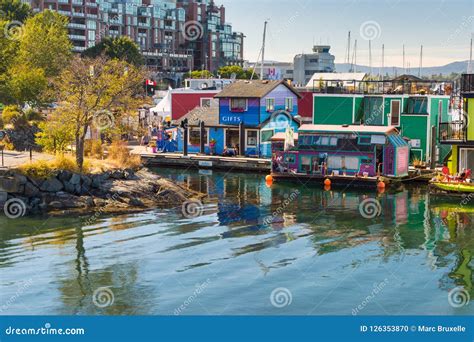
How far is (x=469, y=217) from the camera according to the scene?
35.8 m

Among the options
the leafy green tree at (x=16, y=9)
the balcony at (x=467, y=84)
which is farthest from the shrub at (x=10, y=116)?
the leafy green tree at (x=16, y=9)

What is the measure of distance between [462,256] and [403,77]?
3097cm

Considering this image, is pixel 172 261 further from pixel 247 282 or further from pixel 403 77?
pixel 403 77

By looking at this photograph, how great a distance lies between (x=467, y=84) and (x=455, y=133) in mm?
2834

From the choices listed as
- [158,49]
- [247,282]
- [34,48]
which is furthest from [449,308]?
[158,49]

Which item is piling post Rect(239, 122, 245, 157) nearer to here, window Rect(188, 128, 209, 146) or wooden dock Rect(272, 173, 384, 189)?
window Rect(188, 128, 209, 146)

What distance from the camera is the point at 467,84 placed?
4262cm

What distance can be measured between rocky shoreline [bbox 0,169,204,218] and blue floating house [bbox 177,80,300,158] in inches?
691

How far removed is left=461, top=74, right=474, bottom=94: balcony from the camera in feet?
139

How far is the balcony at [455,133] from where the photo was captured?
4247cm

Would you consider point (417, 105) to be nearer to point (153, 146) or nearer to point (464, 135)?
point (464, 135)

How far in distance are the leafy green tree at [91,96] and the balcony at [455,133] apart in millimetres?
18265

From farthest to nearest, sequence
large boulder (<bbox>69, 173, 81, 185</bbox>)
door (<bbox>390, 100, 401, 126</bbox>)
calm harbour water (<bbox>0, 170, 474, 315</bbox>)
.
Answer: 1. door (<bbox>390, 100, 401, 126</bbox>)
2. large boulder (<bbox>69, 173, 81, 185</bbox>)
3. calm harbour water (<bbox>0, 170, 474, 315</bbox>)

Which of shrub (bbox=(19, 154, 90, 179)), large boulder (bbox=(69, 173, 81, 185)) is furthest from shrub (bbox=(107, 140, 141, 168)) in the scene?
large boulder (bbox=(69, 173, 81, 185))
